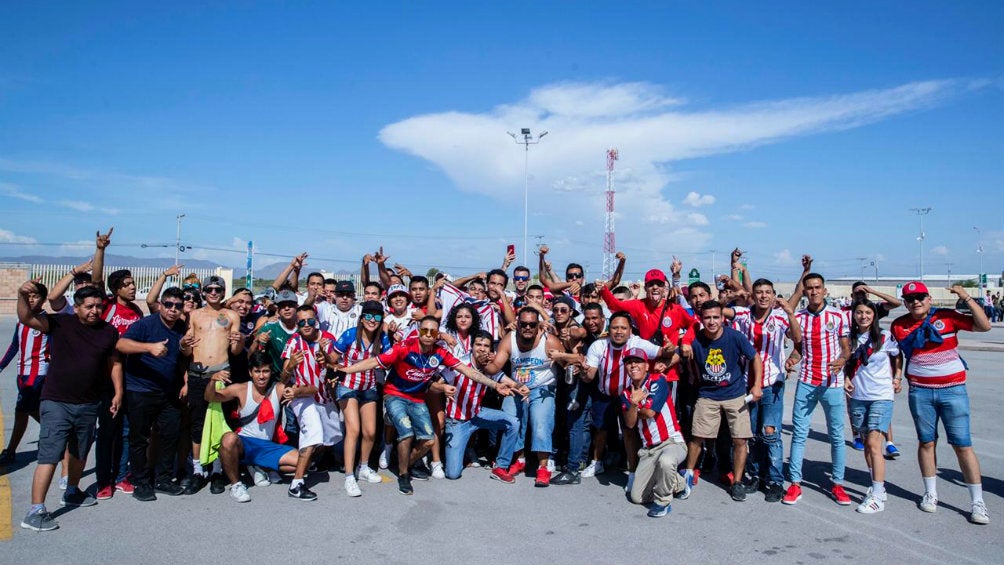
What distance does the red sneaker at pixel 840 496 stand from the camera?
17.8 ft

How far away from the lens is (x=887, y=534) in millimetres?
4777

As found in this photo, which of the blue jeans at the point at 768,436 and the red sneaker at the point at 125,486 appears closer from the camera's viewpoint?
the red sneaker at the point at 125,486

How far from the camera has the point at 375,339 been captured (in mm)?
6336

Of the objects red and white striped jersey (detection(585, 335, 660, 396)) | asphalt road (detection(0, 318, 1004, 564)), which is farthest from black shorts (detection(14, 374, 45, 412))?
red and white striped jersey (detection(585, 335, 660, 396))

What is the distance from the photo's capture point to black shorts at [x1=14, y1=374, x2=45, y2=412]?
20.0 ft

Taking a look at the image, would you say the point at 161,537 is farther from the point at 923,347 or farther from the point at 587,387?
the point at 923,347

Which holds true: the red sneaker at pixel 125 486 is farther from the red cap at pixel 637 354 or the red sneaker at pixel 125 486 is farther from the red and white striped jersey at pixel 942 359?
the red and white striped jersey at pixel 942 359

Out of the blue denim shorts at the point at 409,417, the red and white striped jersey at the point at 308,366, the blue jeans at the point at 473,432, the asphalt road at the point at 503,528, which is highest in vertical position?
the red and white striped jersey at the point at 308,366

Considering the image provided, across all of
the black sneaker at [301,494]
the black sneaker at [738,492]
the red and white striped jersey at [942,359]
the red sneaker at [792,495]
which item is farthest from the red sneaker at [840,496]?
the black sneaker at [301,494]

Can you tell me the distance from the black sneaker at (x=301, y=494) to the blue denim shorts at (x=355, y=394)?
914 mm

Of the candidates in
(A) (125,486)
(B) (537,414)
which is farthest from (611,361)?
(A) (125,486)

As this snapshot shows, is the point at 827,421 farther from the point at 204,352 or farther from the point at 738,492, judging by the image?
the point at 204,352

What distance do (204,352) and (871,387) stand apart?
5.97 m

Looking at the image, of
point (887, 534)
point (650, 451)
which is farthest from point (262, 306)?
point (887, 534)
